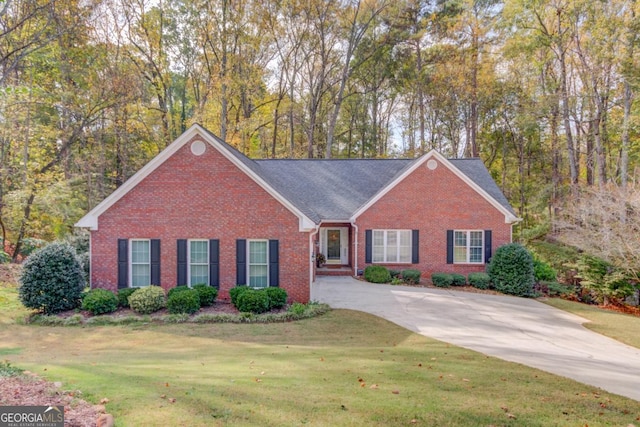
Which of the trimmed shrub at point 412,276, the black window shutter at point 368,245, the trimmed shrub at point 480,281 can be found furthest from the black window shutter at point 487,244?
the black window shutter at point 368,245

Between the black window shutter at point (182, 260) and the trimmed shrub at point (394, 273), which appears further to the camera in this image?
the trimmed shrub at point (394, 273)

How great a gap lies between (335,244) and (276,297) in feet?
26.6

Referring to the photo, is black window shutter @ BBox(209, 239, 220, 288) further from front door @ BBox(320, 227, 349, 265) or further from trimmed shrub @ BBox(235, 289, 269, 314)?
front door @ BBox(320, 227, 349, 265)

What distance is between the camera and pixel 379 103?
33.6 metres

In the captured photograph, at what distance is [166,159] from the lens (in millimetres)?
12781

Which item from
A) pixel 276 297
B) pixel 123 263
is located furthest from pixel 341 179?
pixel 123 263

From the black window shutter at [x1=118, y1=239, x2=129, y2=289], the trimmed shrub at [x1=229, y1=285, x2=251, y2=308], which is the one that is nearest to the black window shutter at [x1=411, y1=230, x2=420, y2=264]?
the trimmed shrub at [x1=229, y1=285, x2=251, y2=308]

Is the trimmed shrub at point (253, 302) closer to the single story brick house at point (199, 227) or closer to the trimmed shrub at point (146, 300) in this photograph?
the single story brick house at point (199, 227)

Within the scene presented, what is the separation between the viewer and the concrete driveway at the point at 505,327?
7132 millimetres

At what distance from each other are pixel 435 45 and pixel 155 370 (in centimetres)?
2937

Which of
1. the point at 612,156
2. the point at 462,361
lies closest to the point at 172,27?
the point at 462,361

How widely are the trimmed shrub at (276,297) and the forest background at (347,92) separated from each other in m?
11.9

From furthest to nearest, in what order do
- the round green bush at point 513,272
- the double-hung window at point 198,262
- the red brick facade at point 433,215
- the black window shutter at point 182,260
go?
the red brick facade at point 433,215 → the round green bush at point 513,272 → the double-hung window at point 198,262 → the black window shutter at point 182,260

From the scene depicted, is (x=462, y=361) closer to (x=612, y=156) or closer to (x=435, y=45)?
(x=435, y=45)
